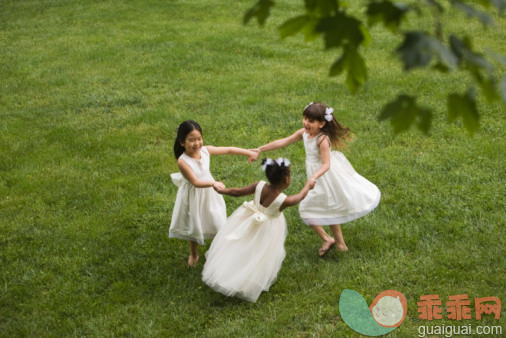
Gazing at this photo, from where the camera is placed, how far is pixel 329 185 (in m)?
4.91

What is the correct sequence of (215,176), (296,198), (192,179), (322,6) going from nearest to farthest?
(322,6), (296,198), (192,179), (215,176)

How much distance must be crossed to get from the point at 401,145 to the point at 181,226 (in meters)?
3.59

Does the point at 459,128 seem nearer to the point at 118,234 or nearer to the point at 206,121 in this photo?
the point at 206,121

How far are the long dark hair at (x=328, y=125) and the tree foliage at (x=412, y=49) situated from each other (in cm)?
267

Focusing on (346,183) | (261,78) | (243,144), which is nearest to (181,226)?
(346,183)

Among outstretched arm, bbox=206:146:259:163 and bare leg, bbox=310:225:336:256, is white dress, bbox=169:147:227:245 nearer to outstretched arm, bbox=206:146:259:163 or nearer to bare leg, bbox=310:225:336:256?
outstretched arm, bbox=206:146:259:163

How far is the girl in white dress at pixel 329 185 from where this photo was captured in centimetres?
476

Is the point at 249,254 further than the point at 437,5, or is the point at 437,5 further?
the point at 249,254

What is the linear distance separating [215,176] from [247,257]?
93.3 inches

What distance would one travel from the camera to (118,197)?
20.6 ft

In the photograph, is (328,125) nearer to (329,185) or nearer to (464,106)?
(329,185)

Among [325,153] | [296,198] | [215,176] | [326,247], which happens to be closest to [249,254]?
[296,198]

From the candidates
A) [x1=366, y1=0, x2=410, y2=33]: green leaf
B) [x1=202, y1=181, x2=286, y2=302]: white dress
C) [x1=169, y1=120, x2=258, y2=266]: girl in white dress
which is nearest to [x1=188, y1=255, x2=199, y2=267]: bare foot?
[x1=169, y1=120, x2=258, y2=266]: girl in white dress

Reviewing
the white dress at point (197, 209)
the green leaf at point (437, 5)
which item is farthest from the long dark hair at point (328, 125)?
the green leaf at point (437, 5)
